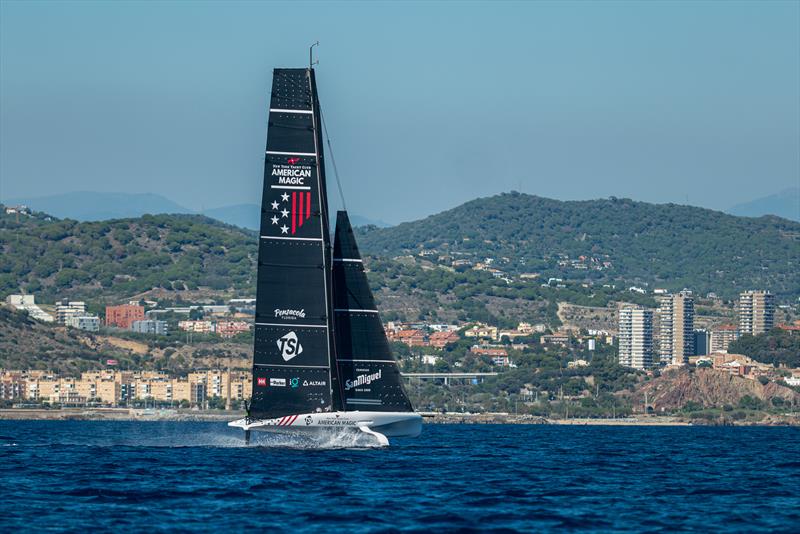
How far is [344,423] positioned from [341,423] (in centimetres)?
14

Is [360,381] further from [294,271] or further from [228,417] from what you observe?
[228,417]

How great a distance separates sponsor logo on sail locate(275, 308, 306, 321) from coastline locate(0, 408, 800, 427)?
402ft

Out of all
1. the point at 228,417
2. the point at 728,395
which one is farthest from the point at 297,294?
the point at 728,395

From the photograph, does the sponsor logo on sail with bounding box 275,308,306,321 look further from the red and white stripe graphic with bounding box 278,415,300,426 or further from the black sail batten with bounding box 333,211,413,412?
the red and white stripe graphic with bounding box 278,415,300,426

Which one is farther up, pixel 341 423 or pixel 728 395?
pixel 728 395

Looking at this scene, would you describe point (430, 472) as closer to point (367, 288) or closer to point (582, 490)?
point (582, 490)

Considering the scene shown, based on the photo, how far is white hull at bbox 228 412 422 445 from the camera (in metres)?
55.4

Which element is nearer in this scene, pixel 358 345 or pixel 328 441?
pixel 328 441

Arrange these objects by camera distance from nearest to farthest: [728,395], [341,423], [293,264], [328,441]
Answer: [293,264], [341,423], [328,441], [728,395]

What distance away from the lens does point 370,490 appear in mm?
43688

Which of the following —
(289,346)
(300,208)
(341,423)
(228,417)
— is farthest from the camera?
(228,417)

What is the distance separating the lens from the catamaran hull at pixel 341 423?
55.4m

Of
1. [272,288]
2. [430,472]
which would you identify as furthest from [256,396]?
[430,472]

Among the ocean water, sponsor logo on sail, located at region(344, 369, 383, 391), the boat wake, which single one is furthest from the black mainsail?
the ocean water
